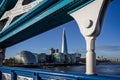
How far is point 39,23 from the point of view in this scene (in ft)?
23.1

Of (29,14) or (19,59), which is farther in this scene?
(19,59)

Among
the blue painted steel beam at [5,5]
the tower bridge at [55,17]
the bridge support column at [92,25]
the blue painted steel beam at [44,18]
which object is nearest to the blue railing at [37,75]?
the tower bridge at [55,17]

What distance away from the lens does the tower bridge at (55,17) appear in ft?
14.5

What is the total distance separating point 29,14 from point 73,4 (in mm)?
2461

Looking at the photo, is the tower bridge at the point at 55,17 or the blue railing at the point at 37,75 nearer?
the blue railing at the point at 37,75

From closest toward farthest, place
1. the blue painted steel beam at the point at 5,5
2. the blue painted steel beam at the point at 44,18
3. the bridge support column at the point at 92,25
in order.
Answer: the bridge support column at the point at 92,25 → the blue painted steel beam at the point at 44,18 → the blue painted steel beam at the point at 5,5

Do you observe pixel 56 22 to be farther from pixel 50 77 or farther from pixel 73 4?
pixel 50 77

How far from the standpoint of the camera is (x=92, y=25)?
439 cm

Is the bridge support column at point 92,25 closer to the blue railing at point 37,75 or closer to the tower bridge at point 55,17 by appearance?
the tower bridge at point 55,17

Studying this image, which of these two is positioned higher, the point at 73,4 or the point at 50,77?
the point at 73,4

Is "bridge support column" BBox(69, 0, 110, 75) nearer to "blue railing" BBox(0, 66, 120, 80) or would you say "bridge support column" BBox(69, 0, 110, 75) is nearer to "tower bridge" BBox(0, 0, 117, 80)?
"tower bridge" BBox(0, 0, 117, 80)

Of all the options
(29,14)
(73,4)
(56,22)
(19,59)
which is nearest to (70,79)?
(73,4)

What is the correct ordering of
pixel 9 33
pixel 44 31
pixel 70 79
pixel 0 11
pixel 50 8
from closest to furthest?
pixel 70 79, pixel 50 8, pixel 44 31, pixel 9 33, pixel 0 11

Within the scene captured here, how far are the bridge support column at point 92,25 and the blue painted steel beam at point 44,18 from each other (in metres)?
0.25
